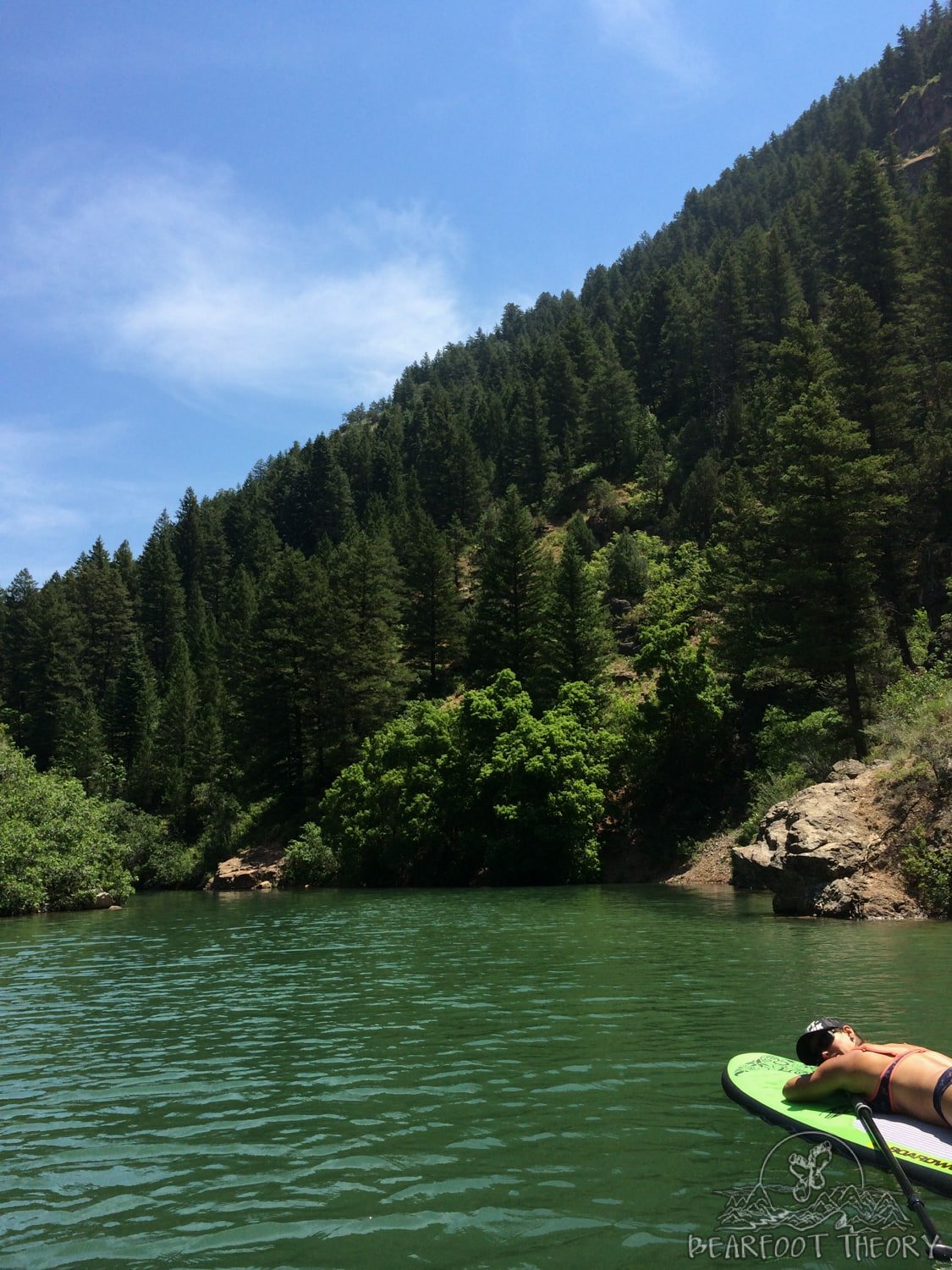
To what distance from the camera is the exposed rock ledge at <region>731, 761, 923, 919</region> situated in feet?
75.8

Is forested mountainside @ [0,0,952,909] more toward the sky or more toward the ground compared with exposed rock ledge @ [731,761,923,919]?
more toward the sky

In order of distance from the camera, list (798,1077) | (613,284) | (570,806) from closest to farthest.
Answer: (798,1077), (570,806), (613,284)

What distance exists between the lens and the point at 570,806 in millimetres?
40625

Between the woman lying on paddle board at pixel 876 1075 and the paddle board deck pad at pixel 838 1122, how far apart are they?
0.33ft

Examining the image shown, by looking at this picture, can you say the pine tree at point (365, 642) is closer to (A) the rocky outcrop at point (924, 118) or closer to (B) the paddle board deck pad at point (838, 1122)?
(B) the paddle board deck pad at point (838, 1122)

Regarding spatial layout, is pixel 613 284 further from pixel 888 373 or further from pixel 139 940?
pixel 139 940

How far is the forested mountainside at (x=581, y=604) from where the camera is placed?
39344 mm

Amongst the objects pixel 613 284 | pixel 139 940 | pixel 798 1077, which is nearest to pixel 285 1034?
pixel 798 1077

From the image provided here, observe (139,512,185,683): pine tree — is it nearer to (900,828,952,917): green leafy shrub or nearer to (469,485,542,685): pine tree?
(469,485,542,685): pine tree

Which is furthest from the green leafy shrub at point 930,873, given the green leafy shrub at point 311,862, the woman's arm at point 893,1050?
the green leafy shrub at point 311,862

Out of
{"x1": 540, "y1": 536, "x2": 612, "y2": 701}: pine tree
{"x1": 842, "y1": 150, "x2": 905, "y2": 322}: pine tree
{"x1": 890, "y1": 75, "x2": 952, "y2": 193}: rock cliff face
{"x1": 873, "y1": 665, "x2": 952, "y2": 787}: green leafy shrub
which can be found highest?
{"x1": 890, "y1": 75, "x2": 952, "y2": 193}: rock cliff face

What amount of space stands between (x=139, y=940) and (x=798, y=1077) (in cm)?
2075

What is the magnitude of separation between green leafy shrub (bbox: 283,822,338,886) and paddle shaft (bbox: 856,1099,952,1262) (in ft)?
143

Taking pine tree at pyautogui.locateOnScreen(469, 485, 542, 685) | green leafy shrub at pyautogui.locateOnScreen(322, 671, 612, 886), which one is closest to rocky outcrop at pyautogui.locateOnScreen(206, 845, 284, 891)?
green leafy shrub at pyautogui.locateOnScreen(322, 671, 612, 886)
